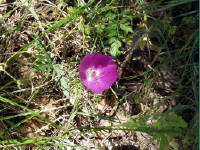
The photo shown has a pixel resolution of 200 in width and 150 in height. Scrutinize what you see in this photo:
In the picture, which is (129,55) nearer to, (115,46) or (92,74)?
(115,46)

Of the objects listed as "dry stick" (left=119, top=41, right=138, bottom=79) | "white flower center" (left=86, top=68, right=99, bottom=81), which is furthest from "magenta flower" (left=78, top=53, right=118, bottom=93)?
"dry stick" (left=119, top=41, right=138, bottom=79)

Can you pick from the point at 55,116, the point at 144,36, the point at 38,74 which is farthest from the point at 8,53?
the point at 144,36

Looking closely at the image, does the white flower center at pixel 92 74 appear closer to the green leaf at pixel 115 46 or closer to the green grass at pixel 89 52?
the green grass at pixel 89 52

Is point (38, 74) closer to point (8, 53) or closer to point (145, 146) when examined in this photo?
point (8, 53)

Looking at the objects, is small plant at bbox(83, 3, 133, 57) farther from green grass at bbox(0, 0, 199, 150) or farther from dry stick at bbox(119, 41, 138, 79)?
dry stick at bbox(119, 41, 138, 79)

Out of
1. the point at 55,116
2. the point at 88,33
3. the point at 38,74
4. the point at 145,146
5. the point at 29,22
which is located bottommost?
the point at 145,146

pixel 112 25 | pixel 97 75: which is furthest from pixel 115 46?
pixel 97 75

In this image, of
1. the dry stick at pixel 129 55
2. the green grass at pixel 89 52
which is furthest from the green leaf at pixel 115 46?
the dry stick at pixel 129 55
